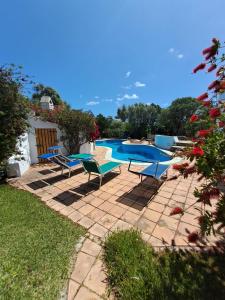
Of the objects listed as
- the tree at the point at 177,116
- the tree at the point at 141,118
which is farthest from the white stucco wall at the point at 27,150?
the tree at the point at 177,116

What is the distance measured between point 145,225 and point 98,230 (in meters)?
1.03

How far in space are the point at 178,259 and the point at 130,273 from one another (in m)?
0.86

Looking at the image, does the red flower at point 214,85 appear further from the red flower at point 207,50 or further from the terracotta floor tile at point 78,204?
the terracotta floor tile at point 78,204

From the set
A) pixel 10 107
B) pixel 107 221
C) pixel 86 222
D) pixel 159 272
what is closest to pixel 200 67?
pixel 159 272

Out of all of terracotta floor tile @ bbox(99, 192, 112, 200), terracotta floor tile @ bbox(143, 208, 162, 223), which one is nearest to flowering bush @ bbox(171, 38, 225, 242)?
terracotta floor tile @ bbox(143, 208, 162, 223)

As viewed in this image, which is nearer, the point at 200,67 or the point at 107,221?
the point at 200,67

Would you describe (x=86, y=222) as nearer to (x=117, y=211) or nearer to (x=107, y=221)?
(x=107, y=221)

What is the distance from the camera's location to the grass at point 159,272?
169 centimetres

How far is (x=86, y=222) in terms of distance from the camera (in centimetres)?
314

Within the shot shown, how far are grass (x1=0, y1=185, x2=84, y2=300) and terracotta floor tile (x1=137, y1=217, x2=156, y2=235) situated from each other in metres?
1.29

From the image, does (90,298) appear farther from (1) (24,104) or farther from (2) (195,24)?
(2) (195,24)

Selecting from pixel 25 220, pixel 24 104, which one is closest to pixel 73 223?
pixel 25 220

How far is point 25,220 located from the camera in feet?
10.1

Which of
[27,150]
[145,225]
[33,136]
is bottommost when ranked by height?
[145,225]
